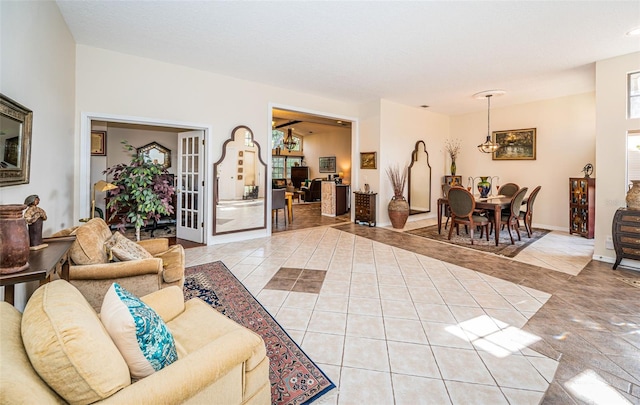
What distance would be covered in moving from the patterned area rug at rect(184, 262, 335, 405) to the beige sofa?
436 mm

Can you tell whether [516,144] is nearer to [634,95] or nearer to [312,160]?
[634,95]

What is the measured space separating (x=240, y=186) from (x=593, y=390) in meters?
4.93

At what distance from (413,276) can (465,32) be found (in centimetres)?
298

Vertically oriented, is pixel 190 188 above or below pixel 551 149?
below

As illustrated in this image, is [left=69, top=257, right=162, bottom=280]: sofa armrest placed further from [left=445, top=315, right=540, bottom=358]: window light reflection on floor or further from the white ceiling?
the white ceiling

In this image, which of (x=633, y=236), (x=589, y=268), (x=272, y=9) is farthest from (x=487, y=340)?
(x=272, y=9)

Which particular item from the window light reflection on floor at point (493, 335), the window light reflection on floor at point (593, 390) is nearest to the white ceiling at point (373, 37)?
the window light reflection on floor at point (493, 335)

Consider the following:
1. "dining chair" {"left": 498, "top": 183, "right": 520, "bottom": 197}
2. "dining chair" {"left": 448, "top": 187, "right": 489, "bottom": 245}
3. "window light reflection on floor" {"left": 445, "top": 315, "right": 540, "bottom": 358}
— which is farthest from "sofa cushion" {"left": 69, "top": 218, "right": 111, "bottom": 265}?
"dining chair" {"left": 498, "top": 183, "right": 520, "bottom": 197}

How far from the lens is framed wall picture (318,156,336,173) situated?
11828mm

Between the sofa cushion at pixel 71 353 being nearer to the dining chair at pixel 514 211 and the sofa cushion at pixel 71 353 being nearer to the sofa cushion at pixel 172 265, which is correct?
the sofa cushion at pixel 172 265

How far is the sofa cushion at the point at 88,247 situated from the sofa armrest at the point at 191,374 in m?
1.52

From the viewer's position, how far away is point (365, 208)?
6.79 meters

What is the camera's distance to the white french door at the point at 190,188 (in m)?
5.05

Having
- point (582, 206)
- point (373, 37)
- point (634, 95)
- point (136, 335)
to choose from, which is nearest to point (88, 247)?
point (136, 335)
